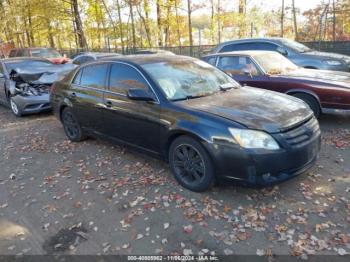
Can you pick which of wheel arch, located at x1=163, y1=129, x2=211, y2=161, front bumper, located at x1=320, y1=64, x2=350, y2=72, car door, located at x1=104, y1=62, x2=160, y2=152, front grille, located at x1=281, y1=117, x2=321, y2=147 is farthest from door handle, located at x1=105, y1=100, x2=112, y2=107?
front bumper, located at x1=320, y1=64, x2=350, y2=72

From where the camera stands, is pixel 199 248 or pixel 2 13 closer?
pixel 199 248

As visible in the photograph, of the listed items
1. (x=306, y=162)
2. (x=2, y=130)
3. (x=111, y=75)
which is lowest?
(x=2, y=130)

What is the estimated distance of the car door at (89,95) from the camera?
5273mm

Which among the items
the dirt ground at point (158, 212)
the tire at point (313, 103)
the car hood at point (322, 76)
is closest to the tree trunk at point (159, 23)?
the car hood at point (322, 76)

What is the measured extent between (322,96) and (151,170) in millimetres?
3569

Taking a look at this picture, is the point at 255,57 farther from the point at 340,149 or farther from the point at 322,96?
the point at 340,149

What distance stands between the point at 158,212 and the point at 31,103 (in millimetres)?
6509

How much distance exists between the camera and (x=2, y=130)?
8070 mm

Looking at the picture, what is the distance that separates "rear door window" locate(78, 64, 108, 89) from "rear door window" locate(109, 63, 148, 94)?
219mm

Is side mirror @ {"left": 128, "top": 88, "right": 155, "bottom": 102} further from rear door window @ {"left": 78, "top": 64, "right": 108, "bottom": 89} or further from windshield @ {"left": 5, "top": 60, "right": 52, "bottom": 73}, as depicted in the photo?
windshield @ {"left": 5, "top": 60, "right": 52, "bottom": 73}

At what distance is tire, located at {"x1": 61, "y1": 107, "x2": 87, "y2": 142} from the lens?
615 cm

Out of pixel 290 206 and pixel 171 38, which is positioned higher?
pixel 171 38

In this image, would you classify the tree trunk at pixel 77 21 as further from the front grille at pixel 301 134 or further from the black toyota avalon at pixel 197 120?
the front grille at pixel 301 134

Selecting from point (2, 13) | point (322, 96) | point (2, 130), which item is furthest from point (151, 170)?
point (2, 13)
